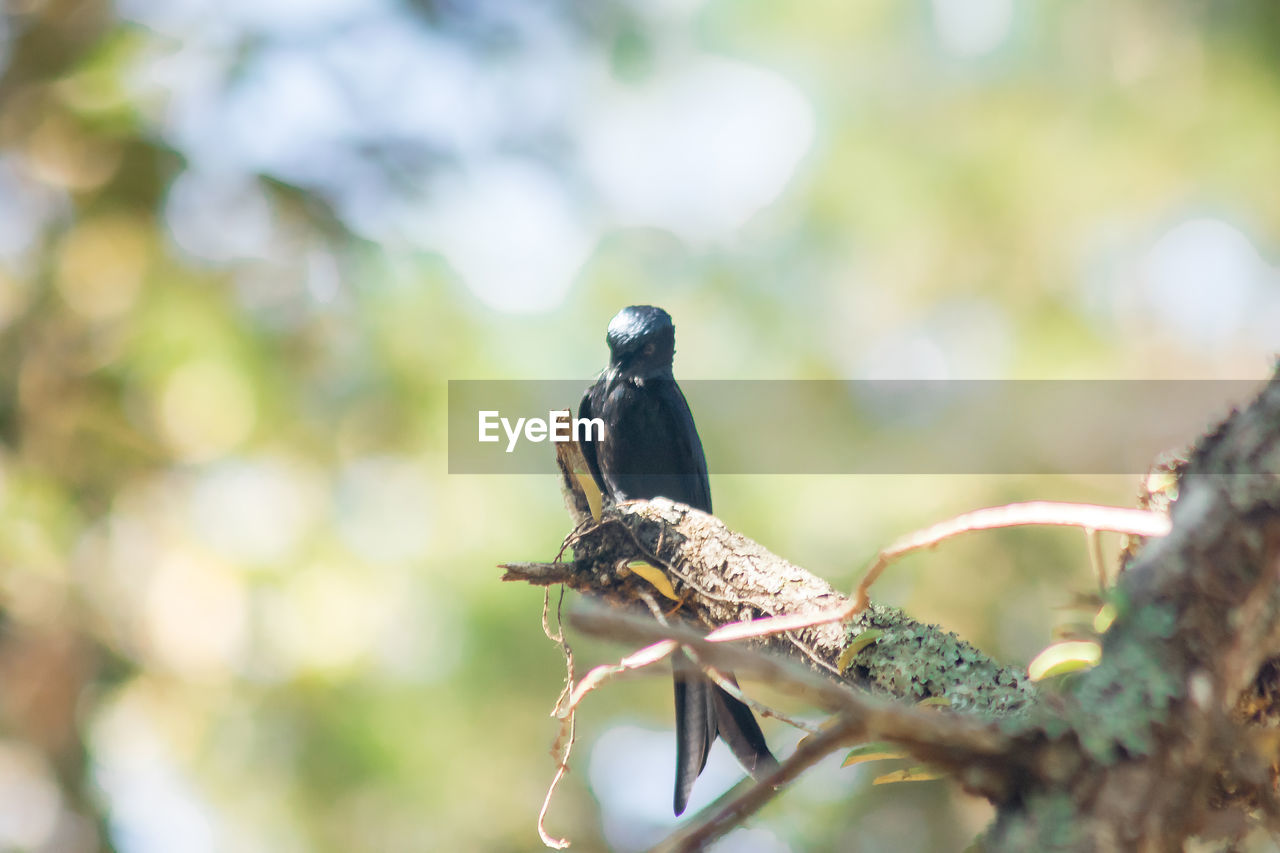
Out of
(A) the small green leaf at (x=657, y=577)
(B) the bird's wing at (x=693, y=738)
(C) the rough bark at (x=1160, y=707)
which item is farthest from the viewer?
(B) the bird's wing at (x=693, y=738)

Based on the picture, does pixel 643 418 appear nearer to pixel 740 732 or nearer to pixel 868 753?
pixel 740 732

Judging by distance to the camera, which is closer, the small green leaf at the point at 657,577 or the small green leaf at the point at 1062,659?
the small green leaf at the point at 1062,659

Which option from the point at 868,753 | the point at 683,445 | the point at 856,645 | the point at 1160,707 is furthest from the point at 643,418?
the point at 1160,707

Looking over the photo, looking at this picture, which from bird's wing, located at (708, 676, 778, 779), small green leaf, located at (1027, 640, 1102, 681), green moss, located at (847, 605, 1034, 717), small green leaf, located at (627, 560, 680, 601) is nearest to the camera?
small green leaf, located at (1027, 640, 1102, 681)

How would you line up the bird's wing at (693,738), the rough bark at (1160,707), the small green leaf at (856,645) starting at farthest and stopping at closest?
the bird's wing at (693,738) → the small green leaf at (856,645) → the rough bark at (1160,707)

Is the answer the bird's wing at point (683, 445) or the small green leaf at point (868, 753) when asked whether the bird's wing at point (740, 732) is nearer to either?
the small green leaf at point (868, 753)

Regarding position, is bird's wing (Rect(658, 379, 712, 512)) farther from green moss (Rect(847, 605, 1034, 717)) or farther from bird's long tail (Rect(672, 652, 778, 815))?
green moss (Rect(847, 605, 1034, 717))

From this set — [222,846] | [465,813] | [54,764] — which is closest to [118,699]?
[54,764]

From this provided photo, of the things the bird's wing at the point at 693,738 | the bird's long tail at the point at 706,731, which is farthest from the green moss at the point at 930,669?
the bird's wing at the point at 693,738

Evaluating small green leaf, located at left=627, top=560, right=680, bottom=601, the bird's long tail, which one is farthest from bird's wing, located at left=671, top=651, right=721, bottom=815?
small green leaf, located at left=627, top=560, right=680, bottom=601
